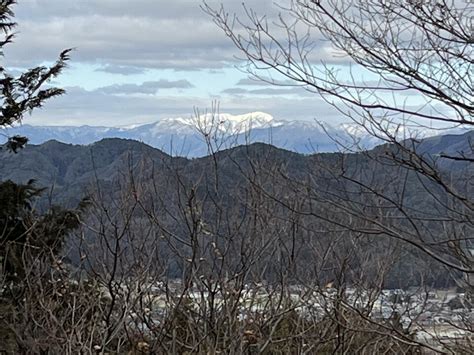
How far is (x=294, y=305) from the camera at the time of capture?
7.44 meters

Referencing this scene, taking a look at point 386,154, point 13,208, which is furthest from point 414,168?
point 13,208

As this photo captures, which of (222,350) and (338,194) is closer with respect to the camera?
(338,194)

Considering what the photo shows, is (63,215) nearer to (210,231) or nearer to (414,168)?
(210,231)

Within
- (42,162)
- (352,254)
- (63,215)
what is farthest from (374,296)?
(42,162)

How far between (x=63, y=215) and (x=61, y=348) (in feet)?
18.1

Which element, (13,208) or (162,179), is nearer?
(162,179)

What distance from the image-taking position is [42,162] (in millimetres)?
31922

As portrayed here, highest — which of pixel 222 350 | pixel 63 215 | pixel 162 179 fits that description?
pixel 162 179

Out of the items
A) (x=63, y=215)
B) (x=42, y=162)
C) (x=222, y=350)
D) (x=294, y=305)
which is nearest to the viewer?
(x=222, y=350)

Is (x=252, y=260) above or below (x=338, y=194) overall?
below

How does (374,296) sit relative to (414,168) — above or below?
below

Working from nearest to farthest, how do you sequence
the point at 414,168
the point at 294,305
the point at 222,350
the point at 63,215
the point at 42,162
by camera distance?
the point at 414,168
the point at 222,350
the point at 294,305
the point at 63,215
the point at 42,162

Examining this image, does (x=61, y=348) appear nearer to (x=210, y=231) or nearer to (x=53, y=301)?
(x=53, y=301)

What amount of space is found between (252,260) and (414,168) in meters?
3.07
